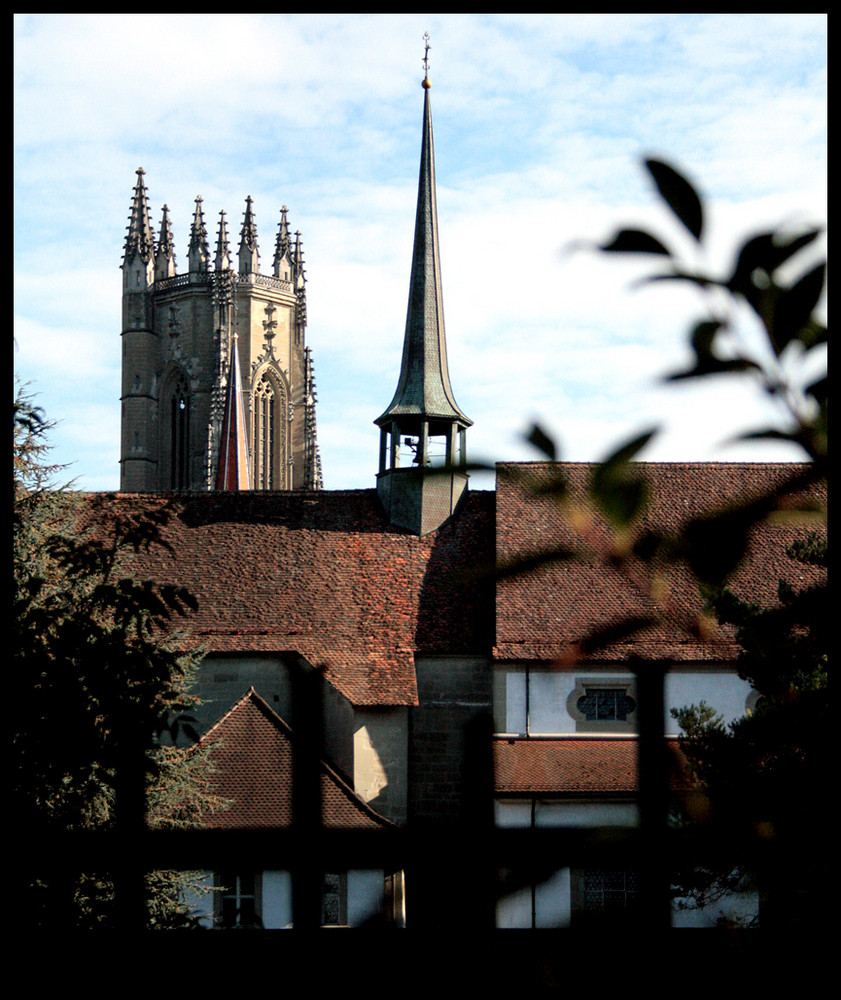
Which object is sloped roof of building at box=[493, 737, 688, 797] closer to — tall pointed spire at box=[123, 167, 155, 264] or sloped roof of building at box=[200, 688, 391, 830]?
sloped roof of building at box=[200, 688, 391, 830]

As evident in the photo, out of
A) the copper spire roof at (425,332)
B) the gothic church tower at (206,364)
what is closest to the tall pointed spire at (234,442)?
the gothic church tower at (206,364)

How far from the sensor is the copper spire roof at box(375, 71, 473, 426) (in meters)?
32.1

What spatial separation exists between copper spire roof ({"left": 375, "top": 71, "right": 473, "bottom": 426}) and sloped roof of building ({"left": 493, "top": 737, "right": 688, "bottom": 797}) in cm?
1009

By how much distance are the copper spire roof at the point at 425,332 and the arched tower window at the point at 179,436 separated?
31.0 metres

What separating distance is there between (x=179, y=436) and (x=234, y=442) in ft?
19.9

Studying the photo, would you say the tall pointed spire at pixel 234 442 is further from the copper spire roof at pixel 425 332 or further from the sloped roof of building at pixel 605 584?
the sloped roof of building at pixel 605 584

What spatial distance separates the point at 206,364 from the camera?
217ft

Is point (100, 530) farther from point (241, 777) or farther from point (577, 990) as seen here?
point (577, 990)

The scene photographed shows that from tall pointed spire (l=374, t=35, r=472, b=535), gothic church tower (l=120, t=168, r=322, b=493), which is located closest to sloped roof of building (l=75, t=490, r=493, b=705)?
tall pointed spire (l=374, t=35, r=472, b=535)

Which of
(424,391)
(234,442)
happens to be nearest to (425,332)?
(424,391)

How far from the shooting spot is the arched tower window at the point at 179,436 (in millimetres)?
66062

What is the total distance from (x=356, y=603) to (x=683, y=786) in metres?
25.5

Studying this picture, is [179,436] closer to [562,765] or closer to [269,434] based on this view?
[269,434]

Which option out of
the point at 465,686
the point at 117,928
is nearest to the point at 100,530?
the point at 465,686
